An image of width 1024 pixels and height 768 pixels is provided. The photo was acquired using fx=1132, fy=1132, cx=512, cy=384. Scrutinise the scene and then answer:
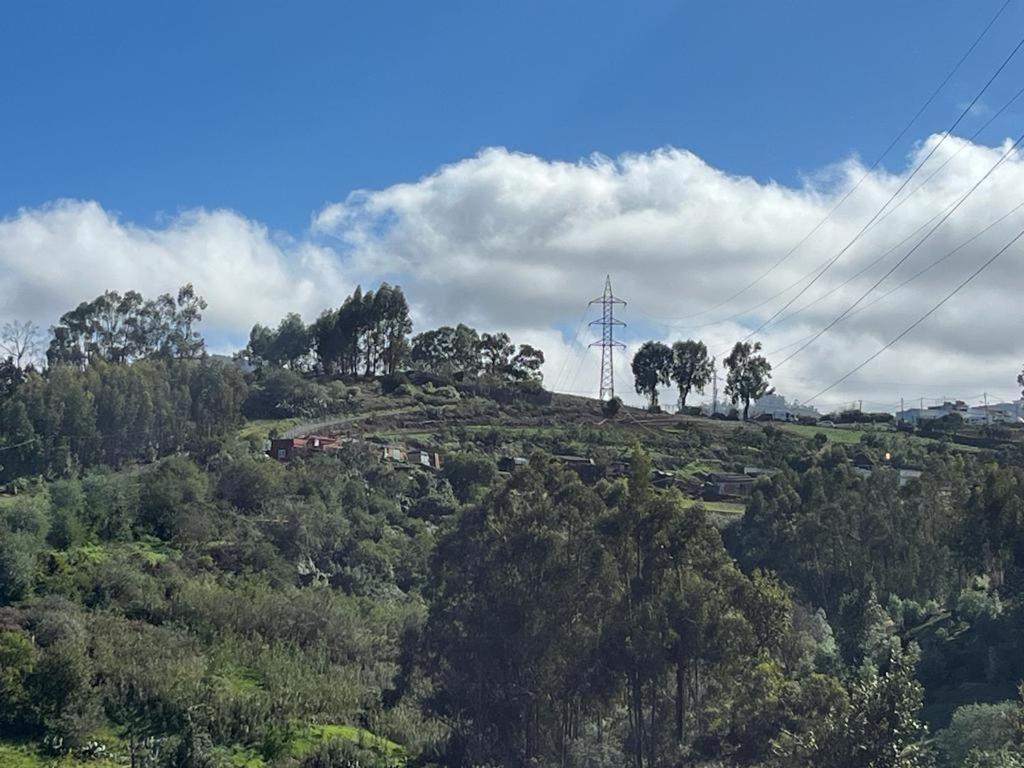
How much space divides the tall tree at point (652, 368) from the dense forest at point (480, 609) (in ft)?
91.5

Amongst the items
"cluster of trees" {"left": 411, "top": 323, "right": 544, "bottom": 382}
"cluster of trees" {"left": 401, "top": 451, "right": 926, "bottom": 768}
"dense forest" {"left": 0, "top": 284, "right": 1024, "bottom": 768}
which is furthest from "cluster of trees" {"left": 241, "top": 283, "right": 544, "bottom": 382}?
"cluster of trees" {"left": 401, "top": 451, "right": 926, "bottom": 768}

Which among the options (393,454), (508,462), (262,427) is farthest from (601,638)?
(262,427)

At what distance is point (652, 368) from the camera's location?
289 feet

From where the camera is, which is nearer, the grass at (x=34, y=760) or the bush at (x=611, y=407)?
the grass at (x=34, y=760)

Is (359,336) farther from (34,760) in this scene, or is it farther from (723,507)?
(34,760)

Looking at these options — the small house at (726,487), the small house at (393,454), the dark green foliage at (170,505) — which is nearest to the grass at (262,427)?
the small house at (393,454)

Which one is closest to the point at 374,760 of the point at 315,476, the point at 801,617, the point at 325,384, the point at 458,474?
the point at 801,617

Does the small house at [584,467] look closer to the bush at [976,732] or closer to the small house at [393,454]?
the small house at [393,454]

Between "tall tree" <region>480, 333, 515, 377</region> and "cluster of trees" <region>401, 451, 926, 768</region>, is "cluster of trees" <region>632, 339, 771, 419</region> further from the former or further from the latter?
"cluster of trees" <region>401, 451, 926, 768</region>

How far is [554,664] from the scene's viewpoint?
88.9ft

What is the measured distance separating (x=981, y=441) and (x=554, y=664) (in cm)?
5332

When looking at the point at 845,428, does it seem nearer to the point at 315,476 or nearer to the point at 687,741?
the point at 315,476

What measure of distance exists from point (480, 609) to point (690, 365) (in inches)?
2433

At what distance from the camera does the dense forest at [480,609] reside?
85.7ft
